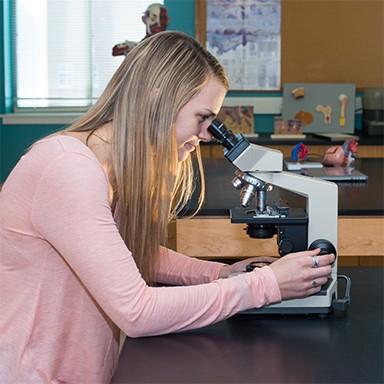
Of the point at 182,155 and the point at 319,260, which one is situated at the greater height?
the point at 182,155

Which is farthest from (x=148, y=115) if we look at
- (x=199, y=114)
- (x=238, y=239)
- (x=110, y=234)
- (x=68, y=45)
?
(x=68, y=45)

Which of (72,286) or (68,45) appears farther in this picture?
(68,45)

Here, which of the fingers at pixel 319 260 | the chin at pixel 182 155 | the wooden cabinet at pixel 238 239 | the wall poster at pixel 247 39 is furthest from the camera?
the wall poster at pixel 247 39

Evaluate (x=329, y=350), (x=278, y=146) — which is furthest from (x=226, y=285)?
(x=278, y=146)

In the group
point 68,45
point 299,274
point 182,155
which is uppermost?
point 68,45

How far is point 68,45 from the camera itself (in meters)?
5.20

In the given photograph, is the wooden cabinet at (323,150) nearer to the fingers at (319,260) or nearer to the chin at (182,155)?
the chin at (182,155)

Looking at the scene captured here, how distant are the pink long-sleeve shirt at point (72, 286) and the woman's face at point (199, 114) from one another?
162 millimetres

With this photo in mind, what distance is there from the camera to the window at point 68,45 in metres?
5.12

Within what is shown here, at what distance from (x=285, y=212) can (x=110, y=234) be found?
346 mm

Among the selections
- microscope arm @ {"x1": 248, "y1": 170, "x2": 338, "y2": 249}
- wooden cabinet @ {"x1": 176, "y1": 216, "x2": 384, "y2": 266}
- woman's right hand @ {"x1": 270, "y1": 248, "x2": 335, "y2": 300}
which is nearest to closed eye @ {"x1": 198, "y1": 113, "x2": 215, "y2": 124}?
microscope arm @ {"x1": 248, "y1": 170, "x2": 338, "y2": 249}

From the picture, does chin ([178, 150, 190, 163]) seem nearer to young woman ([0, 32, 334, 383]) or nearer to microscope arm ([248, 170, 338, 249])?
young woman ([0, 32, 334, 383])

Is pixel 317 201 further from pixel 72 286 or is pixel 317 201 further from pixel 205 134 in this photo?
pixel 72 286

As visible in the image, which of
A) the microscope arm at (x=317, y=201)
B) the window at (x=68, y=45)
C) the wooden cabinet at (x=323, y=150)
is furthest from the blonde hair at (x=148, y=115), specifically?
the window at (x=68, y=45)
